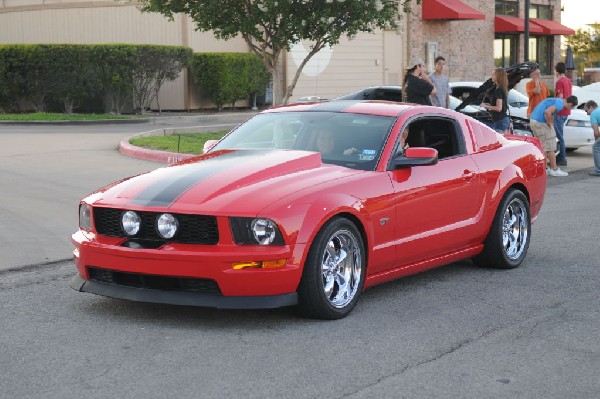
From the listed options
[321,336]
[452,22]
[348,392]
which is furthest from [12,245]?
[452,22]

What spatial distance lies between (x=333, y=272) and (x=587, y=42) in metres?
63.4

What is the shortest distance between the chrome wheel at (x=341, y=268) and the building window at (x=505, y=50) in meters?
42.2

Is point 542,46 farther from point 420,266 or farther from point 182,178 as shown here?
point 182,178

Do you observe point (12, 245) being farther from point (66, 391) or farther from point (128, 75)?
point (128, 75)

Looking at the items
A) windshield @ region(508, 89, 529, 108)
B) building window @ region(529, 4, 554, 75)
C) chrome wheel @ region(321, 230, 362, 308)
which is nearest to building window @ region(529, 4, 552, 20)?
building window @ region(529, 4, 554, 75)

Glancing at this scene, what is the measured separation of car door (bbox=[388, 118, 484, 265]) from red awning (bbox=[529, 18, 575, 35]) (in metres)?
42.1

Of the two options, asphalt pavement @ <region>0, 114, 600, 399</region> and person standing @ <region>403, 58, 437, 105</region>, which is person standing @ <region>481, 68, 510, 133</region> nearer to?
person standing @ <region>403, 58, 437, 105</region>

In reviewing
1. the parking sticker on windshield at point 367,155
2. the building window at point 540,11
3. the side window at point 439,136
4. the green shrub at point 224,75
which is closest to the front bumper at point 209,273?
the parking sticker on windshield at point 367,155

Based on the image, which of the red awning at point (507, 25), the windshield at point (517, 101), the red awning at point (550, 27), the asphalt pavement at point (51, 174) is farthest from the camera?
the red awning at point (550, 27)

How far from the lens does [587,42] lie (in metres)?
66.8

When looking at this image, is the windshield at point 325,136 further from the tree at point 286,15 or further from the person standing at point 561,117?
the tree at point 286,15

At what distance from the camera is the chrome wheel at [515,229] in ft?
28.8

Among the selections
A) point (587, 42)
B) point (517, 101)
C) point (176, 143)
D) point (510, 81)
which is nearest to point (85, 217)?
point (176, 143)

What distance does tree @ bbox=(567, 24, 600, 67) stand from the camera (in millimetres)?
65562
